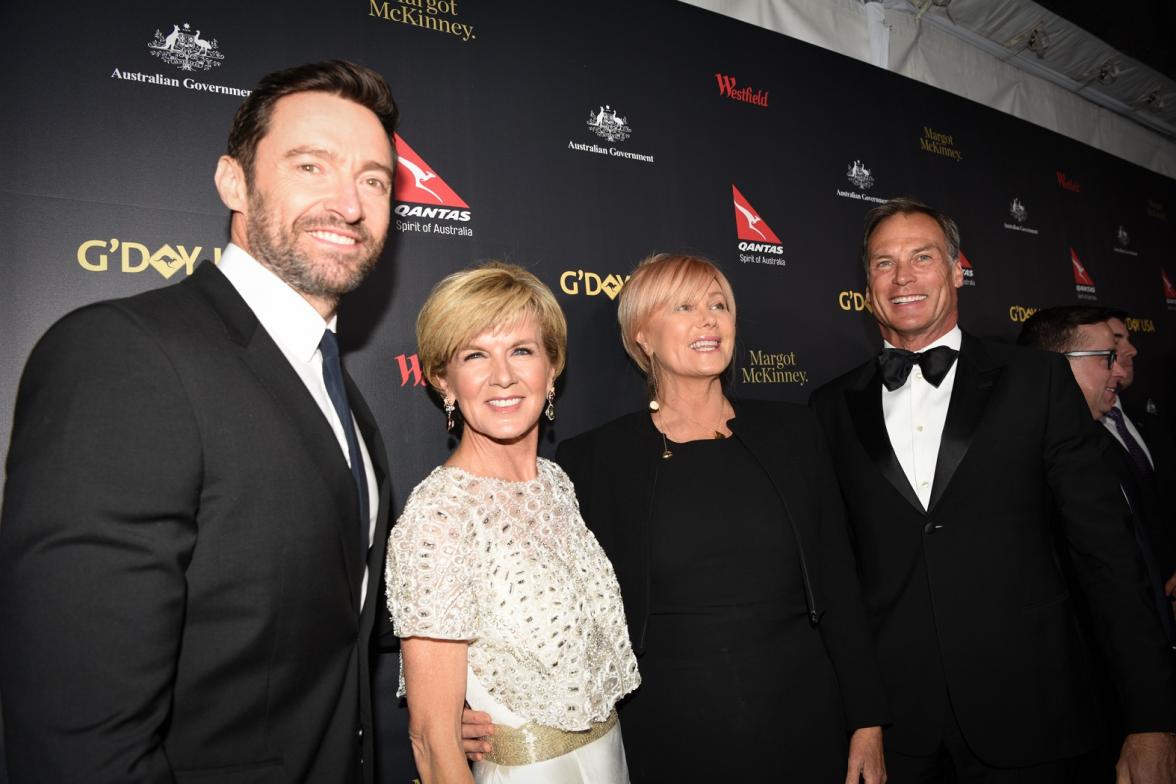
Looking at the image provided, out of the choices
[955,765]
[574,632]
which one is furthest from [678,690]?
[955,765]

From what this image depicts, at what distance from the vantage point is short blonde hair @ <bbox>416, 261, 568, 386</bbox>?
72.9 inches

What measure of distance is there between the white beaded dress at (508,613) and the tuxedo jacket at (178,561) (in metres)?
0.18

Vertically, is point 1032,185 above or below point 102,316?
above

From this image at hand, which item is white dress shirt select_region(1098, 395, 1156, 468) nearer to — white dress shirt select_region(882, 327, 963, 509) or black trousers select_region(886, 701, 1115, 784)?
white dress shirt select_region(882, 327, 963, 509)

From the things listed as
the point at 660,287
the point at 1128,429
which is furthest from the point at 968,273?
the point at 660,287

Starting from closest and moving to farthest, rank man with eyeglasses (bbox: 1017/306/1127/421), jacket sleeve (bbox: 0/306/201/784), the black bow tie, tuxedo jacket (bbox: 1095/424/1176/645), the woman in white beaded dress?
jacket sleeve (bbox: 0/306/201/784)
the woman in white beaded dress
the black bow tie
tuxedo jacket (bbox: 1095/424/1176/645)
man with eyeglasses (bbox: 1017/306/1127/421)

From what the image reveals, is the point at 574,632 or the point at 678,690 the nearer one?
the point at 574,632

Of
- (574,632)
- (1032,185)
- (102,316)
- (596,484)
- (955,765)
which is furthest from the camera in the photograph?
(1032,185)

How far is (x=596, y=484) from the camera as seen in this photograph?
7.17ft

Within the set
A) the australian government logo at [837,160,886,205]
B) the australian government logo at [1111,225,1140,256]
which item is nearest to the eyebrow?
the australian government logo at [837,160,886,205]

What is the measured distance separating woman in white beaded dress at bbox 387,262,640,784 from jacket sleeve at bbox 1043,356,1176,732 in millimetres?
1430

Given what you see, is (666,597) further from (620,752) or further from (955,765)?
(955,765)

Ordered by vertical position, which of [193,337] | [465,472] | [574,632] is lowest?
[574,632]

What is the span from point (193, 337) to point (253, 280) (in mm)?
282
